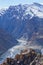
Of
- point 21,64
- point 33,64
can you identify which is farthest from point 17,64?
point 33,64

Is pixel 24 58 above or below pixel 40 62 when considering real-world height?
above

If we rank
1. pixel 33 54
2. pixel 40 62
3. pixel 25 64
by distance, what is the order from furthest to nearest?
pixel 33 54
pixel 25 64
pixel 40 62

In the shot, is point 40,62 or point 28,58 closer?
point 40,62

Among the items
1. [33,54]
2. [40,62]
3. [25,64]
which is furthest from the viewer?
[33,54]

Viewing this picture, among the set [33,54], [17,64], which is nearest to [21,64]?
[17,64]

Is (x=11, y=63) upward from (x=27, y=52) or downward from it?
downward

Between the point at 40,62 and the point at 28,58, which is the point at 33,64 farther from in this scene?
the point at 28,58

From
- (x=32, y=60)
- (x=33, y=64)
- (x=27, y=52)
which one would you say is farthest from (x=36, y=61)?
(x=27, y=52)

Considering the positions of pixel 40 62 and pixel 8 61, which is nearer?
pixel 40 62

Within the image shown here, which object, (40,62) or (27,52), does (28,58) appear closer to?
(27,52)
